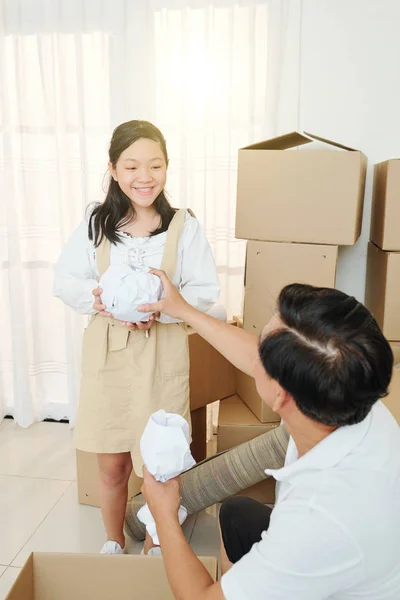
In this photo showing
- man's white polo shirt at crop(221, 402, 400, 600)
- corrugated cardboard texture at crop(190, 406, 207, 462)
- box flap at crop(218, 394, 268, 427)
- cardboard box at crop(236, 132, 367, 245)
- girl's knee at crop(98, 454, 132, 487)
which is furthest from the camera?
corrugated cardboard texture at crop(190, 406, 207, 462)

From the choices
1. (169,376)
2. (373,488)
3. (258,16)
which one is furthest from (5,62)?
(373,488)

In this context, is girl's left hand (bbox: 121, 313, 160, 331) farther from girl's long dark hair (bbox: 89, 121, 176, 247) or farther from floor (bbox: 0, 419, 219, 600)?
floor (bbox: 0, 419, 219, 600)

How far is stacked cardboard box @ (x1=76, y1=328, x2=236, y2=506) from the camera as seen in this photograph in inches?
83.0

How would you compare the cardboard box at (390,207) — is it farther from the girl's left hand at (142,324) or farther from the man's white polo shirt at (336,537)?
the man's white polo shirt at (336,537)

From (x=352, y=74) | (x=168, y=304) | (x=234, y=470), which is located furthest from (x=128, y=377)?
(x=352, y=74)

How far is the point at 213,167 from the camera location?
2.41 m

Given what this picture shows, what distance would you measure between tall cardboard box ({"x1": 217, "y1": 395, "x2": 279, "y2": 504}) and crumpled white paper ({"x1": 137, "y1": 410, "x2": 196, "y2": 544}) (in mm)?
863

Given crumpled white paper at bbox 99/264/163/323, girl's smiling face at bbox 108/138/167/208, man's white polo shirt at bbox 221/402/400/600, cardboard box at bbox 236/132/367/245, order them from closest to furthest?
1. man's white polo shirt at bbox 221/402/400/600
2. crumpled white paper at bbox 99/264/163/323
3. girl's smiling face at bbox 108/138/167/208
4. cardboard box at bbox 236/132/367/245

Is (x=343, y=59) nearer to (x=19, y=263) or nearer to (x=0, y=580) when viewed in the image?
(x=19, y=263)

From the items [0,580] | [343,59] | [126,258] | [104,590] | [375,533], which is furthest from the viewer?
[343,59]

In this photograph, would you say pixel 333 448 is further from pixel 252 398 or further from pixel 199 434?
pixel 199 434

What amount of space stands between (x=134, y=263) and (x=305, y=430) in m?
0.81

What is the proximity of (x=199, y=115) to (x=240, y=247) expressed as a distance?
1.89 feet

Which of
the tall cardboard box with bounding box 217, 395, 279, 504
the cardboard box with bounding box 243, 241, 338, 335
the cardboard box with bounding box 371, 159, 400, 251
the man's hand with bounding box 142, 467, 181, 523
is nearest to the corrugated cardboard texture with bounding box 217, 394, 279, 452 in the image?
the tall cardboard box with bounding box 217, 395, 279, 504
